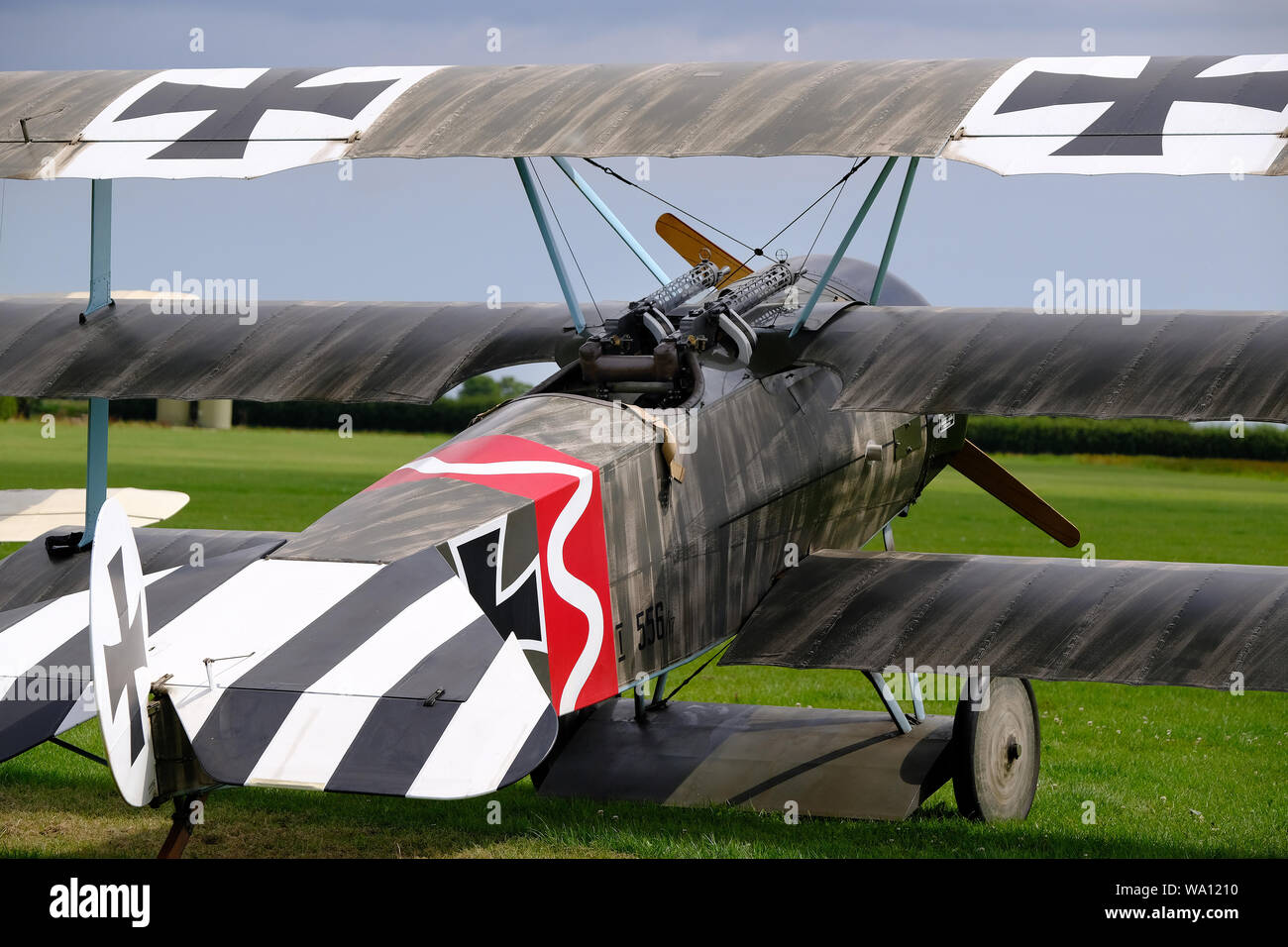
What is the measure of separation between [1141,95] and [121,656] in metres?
4.87

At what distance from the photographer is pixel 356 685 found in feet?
15.2

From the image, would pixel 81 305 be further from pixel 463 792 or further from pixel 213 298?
pixel 463 792

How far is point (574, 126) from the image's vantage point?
282 inches

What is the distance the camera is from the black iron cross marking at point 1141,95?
653 centimetres

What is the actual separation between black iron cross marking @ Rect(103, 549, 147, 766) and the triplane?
0.04 feet

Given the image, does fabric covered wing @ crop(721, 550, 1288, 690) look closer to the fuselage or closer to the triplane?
the triplane

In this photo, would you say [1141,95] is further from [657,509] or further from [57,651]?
[57,651]

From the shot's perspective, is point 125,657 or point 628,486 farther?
point 628,486

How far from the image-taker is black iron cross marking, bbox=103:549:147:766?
176 inches

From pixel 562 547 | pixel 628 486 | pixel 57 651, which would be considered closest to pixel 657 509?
pixel 628 486

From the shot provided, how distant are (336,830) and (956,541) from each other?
20946 millimetres

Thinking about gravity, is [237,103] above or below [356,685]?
above

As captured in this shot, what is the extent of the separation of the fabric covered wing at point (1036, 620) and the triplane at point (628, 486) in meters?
0.02

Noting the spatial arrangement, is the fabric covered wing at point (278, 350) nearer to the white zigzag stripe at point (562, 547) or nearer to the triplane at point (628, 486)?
the triplane at point (628, 486)
